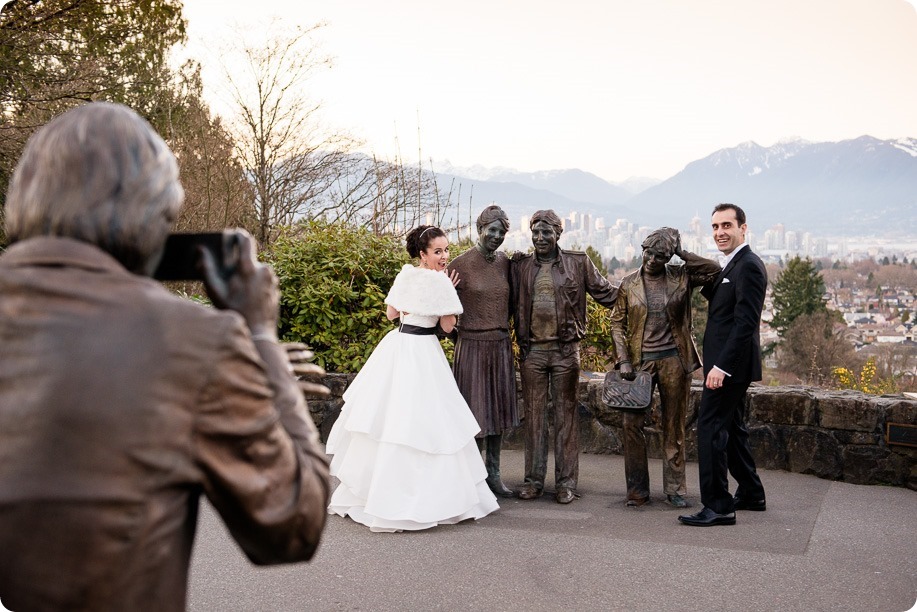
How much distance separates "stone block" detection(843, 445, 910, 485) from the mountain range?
58134 millimetres

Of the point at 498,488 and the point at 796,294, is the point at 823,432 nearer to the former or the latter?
the point at 498,488

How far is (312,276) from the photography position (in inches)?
359

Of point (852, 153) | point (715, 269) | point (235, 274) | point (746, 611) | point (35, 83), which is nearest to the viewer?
point (235, 274)

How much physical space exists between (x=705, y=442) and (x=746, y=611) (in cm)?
187

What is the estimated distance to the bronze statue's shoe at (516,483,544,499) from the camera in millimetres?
7008

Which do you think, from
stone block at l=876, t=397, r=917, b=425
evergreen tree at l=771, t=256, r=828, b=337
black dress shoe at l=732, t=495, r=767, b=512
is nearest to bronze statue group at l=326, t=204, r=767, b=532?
black dress shoe at l=732, t=495, r=767, b=512

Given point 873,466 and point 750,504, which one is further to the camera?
point 873,466

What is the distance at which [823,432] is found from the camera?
7586 millimetres

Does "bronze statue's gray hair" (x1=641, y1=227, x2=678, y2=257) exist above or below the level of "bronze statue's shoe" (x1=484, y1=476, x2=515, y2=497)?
above

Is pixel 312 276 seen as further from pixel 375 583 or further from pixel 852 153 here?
pixel 852 153

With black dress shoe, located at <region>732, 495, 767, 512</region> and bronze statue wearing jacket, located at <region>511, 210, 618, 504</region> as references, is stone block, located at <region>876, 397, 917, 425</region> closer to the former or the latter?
black dress shoe, located at <region>732, 495, 767, 512</region>

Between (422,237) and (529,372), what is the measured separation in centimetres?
144

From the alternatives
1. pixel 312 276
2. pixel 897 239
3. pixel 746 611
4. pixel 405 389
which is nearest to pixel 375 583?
pixel 405 389

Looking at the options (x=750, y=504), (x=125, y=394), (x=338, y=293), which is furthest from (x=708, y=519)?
(x=125, y=394)
